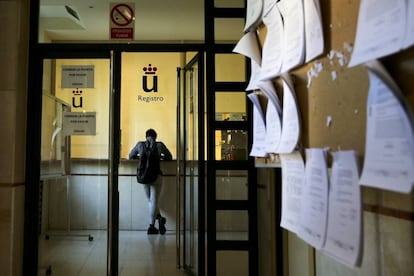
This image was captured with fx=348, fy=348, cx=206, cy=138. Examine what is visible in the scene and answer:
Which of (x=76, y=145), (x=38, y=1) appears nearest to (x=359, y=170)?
(x=38, y=1)

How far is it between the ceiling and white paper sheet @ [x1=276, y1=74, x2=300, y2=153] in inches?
75.8

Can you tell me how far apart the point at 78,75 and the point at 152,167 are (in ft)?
8.77

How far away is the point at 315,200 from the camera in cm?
115

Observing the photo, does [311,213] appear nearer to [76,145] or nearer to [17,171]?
[17,171]

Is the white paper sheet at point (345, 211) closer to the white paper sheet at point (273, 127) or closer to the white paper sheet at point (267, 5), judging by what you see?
the white paper sheet at point (273, 127)

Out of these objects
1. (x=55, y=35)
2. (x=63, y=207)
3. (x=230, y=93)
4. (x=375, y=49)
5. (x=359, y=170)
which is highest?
(x=55, y=35)

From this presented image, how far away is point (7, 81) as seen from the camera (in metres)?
2.90

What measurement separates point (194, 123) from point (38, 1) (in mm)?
1837

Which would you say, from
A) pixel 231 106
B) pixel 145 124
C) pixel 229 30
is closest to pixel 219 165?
pixel 231 106

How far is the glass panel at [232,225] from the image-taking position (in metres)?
3.12

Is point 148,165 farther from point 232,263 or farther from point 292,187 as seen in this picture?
point 292,187

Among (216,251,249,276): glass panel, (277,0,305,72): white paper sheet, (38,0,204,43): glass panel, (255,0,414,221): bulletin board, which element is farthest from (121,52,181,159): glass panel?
(255,0,414,221): bulletin board

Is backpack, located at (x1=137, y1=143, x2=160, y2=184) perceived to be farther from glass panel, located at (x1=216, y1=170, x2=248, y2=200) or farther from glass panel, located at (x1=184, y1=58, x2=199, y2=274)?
glass panel, located at (x1=216, y1=170, x2=248, y2=200)

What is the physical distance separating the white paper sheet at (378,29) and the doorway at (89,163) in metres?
2.60
